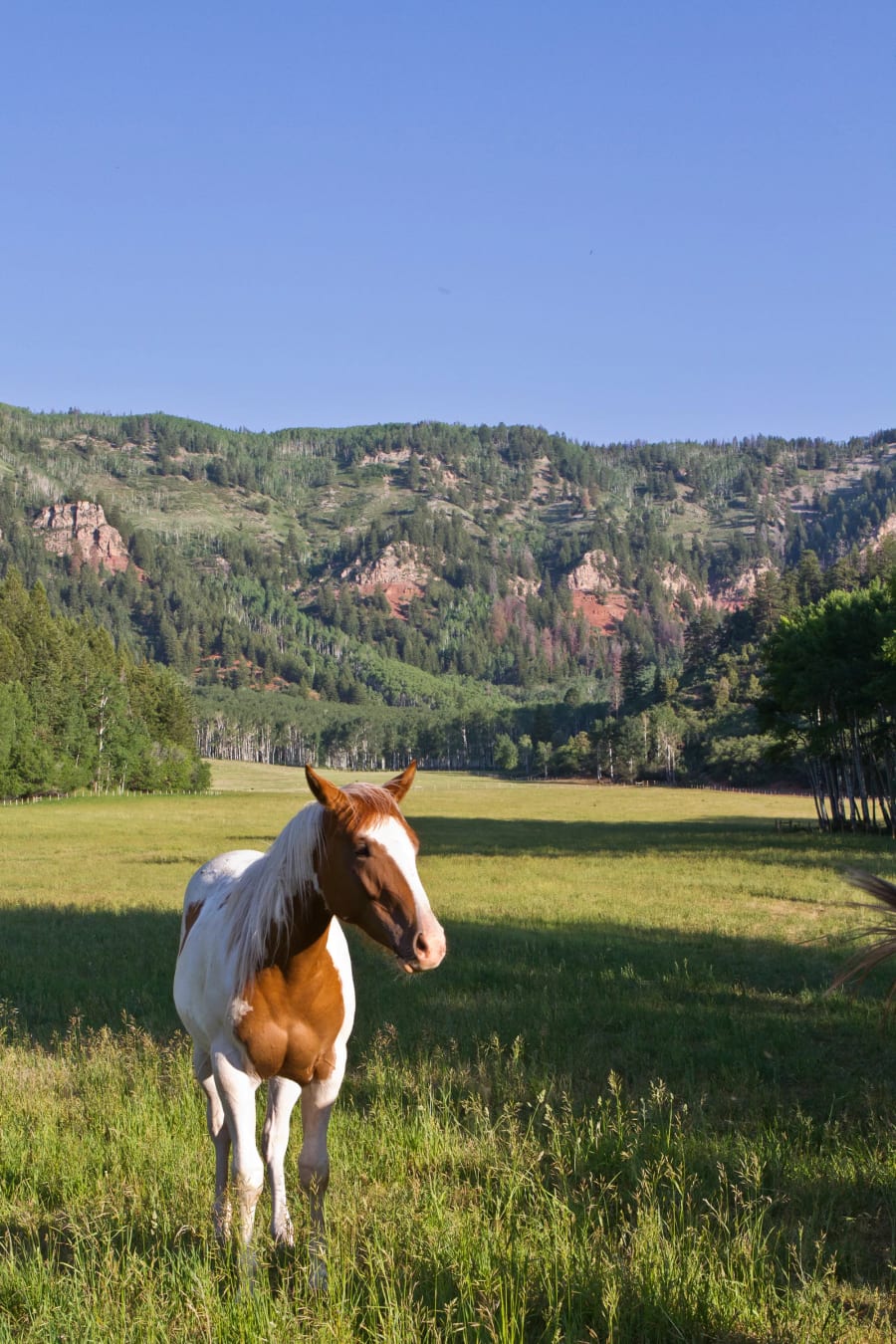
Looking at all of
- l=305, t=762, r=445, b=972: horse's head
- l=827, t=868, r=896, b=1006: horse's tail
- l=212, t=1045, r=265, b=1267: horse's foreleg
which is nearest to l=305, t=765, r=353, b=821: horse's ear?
l=305, t=762, r=445, b=972: horse's head

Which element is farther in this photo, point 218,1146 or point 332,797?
point 218,1146

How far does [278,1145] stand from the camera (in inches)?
204

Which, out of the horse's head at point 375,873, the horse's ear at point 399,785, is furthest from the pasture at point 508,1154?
the horse's ear at point 399,785

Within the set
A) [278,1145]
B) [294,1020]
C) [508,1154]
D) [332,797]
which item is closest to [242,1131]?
[278,1145]

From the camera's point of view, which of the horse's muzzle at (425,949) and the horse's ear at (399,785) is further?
the horse's ear at (399,785)

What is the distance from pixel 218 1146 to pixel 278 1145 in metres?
0.78

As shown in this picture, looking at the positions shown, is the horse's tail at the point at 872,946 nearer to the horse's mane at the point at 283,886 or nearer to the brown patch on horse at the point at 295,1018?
the horse's mane at the point at 283,886

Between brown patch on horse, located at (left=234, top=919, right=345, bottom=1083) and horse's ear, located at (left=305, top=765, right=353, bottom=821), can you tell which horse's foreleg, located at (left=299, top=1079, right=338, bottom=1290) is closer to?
brown patch on horse, located at (left=234, top=919, right=345, bottom=1083)

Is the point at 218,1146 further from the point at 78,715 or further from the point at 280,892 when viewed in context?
the point at 78,715

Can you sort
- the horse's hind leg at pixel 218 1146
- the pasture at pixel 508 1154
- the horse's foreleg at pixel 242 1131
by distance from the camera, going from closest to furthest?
the pasture at pixel 508 1154 < the horse's foreleg at pixel 242 1131 < the horse's hind leg at pixel 218 1146

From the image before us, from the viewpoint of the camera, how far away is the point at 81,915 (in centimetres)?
2209

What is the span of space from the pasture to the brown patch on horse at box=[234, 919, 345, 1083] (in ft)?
3.12

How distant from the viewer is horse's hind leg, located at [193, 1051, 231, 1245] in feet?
17.5

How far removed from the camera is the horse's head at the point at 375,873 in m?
4.40
